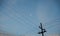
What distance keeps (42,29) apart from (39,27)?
0.77m

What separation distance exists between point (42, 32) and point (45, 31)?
2.21ft

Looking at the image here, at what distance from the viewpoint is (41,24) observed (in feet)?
68.7

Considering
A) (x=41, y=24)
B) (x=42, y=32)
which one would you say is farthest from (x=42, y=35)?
(x=41, y=24)

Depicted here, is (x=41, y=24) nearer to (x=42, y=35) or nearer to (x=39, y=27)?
(x=39, y=27)

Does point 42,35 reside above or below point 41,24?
below

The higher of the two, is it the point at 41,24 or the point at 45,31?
the point at 41,24

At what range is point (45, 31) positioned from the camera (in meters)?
20.5

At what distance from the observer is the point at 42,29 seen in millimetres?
20938

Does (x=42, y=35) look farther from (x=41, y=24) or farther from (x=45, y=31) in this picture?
(x=41, y=24)

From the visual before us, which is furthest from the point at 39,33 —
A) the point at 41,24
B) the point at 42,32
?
the point at 41,24

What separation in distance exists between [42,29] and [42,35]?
4.41 ft

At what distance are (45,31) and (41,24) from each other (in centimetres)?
170

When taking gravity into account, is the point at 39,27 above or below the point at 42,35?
above

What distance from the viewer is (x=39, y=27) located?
69.3ft
